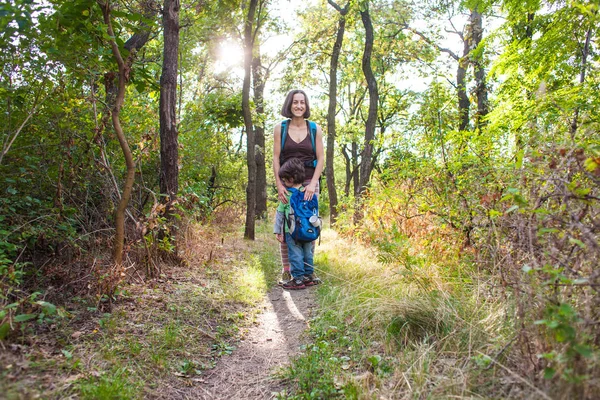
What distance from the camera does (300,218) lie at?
4.50 metres

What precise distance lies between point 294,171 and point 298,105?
816 mm

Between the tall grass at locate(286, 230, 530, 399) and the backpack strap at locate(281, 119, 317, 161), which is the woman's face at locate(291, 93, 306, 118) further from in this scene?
the tall grass at locate(286, 230, 530, 399)

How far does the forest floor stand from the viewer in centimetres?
203

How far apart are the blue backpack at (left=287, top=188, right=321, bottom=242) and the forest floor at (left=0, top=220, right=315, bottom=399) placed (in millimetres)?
652

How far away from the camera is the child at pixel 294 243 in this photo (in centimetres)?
452

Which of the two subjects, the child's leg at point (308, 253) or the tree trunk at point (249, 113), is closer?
the child's leg at point (308, 253)

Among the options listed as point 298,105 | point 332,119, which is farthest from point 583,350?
point 332,119

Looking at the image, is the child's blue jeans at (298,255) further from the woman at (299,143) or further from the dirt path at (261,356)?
the dirt path at (261,356)

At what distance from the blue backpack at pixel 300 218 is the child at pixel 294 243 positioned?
7cm

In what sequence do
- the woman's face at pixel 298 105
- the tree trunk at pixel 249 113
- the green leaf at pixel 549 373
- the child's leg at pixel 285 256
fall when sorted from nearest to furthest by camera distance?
the green leaf at pixel 549 373 → the woman's face at pixel 298 105 → the child's leg at pixel 285 256 → the tree trunk at pixel 249 113

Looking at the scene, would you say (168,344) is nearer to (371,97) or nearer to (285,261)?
(285,261)

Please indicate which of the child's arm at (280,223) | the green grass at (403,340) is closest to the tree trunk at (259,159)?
the child's arm at (280,223)

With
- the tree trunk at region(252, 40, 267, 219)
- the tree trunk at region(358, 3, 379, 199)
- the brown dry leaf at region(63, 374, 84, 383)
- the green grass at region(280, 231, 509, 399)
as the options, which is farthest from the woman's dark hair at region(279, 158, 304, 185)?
the tree trunk at region(252, 40, 267, 219)

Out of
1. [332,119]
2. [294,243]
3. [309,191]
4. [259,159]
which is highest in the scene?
[332,119]
